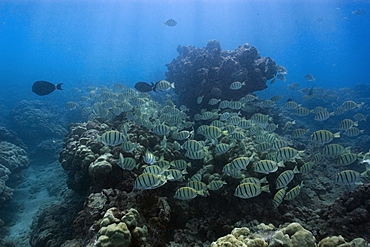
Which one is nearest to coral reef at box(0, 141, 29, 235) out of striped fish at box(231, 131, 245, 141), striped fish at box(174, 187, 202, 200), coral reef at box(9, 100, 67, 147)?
A: coral reef at box(9, 100, 67, 147)

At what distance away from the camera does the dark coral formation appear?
12664 millimetres

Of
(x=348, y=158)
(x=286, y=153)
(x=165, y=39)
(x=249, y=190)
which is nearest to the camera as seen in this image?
(x=249, y=190)

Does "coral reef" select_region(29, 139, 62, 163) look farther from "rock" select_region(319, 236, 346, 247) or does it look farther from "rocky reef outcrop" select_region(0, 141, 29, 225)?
"rock" select_region(319, 236, 346, 247)

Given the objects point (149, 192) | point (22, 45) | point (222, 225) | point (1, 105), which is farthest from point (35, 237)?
point (22, 45)

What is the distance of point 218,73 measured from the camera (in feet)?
42.4

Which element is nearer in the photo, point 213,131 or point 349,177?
point 349,177

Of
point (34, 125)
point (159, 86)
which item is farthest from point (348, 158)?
point (34, 125)

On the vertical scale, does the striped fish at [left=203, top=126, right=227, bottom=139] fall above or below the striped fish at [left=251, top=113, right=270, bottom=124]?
below

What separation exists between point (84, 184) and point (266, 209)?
15.9 ft

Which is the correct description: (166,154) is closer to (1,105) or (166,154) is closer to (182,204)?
(182,204)

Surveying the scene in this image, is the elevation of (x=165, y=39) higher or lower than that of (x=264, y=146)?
higher

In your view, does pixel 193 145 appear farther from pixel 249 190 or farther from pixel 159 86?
pixel 159 86

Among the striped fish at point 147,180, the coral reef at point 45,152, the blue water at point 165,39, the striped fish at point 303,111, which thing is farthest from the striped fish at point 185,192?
the blue water at point 165,39

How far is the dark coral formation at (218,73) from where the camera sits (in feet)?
41.5
